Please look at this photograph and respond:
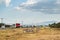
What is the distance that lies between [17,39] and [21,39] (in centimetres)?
83

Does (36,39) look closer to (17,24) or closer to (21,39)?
(21,39)

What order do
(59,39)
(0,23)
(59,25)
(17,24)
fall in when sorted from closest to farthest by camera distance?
1. (59,39)
2. (59,25)
3. (17,24)
4. (0,23)

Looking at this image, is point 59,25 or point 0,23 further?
point 0,23

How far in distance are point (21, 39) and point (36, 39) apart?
3.04 meters

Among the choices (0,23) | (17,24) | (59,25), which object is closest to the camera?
(59,25)

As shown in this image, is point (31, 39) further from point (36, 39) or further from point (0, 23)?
point (0, 23)

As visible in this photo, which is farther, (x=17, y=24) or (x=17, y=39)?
→ (x=17, y=24)

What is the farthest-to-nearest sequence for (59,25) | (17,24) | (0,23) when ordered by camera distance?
1. (0,23)
2. (17,24)
3. (59,25)

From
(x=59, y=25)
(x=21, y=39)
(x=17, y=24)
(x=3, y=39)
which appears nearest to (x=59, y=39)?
(x=21, y=39)

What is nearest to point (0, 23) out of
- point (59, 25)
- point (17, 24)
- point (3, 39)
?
point (17, 24)

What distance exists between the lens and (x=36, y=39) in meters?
39.7

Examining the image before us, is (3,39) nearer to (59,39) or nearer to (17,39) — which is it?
(17,39)

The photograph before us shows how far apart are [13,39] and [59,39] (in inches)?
Answer: 339

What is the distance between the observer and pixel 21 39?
40812 millimetres
